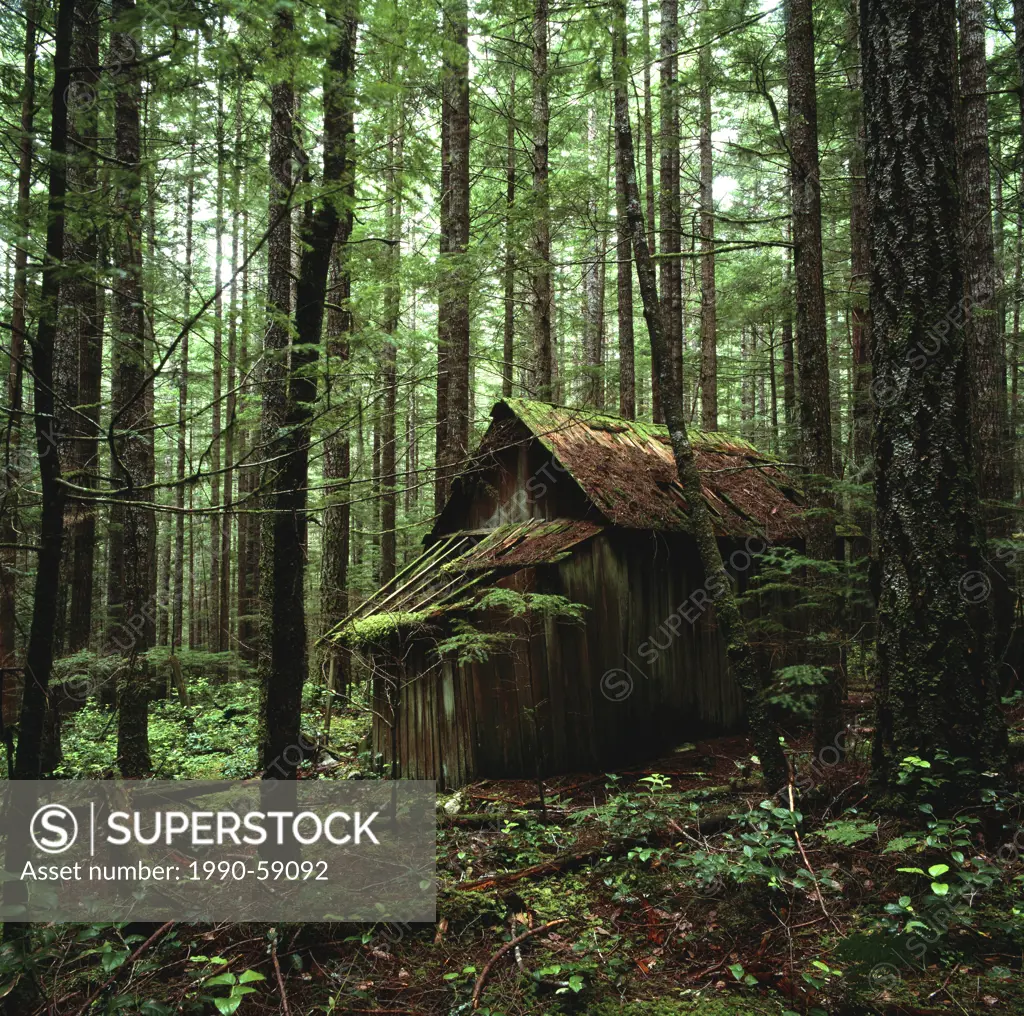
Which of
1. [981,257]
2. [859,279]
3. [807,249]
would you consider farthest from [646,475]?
[981,257]

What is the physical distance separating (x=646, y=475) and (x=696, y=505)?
3.36 meters

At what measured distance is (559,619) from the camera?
317 inches

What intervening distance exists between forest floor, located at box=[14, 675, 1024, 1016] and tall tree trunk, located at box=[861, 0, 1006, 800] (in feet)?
1.36

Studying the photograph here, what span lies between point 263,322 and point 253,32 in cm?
153

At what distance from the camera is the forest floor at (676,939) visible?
3197 millimetres

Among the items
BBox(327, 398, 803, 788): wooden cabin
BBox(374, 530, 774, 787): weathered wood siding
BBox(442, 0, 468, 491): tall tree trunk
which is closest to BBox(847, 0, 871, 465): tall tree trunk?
BBox(327, 398, 803, 788): wooden cabin

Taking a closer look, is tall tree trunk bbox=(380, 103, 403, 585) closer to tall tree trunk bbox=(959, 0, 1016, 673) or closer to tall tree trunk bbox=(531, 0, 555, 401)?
tall tree trunk bbox=(531, 0, 555, 401)

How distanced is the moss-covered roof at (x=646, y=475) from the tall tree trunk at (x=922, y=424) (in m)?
3.20

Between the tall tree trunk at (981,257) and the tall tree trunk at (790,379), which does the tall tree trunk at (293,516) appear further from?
the tall tree trunk at (981,257)

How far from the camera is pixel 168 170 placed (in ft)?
10.9

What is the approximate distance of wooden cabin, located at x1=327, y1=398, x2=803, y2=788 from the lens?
7.83m

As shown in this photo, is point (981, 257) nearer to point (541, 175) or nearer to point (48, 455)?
point (541, 175)

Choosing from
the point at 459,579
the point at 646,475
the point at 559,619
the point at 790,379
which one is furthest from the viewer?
the point at 790,379

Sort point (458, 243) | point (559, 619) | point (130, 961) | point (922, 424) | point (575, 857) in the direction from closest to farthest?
point (130, 961)
point (922, 424)
point (575, 857)
point (559, 619)
point (458, 243)
